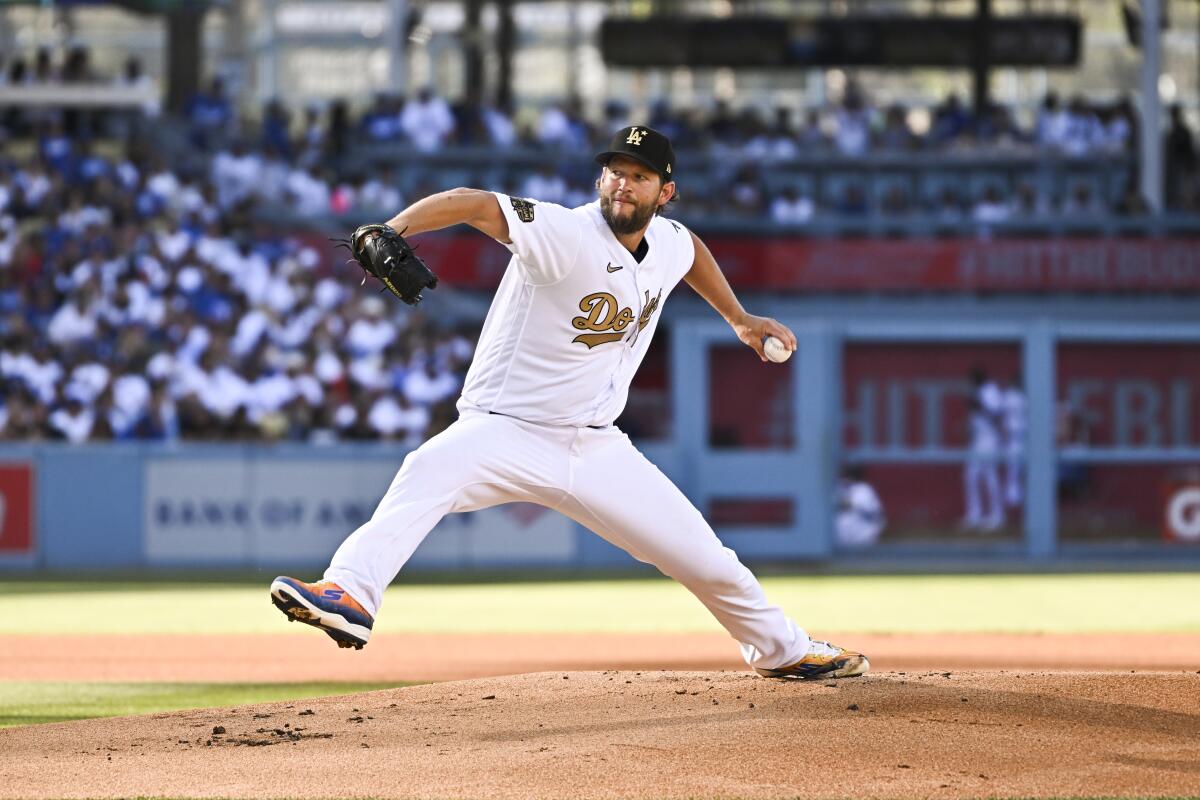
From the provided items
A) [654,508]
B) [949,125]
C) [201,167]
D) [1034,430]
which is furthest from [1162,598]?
[201,167]

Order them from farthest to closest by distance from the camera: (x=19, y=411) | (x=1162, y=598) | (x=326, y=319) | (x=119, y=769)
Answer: (x=326, y=319) < (x=19, y=411) < (x=1162, y=598) < (x=119, y=769)

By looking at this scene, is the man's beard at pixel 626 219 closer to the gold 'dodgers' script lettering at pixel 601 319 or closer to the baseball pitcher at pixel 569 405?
the baseball pitcher at pixel 569 405

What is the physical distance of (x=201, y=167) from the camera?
2278 centimetres

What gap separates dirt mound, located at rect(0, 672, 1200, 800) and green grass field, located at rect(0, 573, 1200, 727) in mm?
2285

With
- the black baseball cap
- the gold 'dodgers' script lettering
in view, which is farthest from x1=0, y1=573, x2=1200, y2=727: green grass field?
the black baseball cap

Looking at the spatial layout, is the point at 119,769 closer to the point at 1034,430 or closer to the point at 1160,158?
the point at 1034,430

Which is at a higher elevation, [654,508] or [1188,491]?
[654,508]

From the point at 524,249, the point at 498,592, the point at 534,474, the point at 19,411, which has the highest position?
the point at 524,249

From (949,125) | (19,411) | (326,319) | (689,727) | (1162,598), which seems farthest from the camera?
(949,125)

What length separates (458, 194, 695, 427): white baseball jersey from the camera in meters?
6.17

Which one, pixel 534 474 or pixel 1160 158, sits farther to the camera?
pixel 1160 158

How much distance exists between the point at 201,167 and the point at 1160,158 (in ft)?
41.8

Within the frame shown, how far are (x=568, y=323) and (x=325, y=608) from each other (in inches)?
53.6

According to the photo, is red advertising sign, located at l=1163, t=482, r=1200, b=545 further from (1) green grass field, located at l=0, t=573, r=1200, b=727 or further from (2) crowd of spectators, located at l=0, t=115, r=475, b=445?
(2) crowd of spectators, located at l=0, t=115, r=475, b=445
